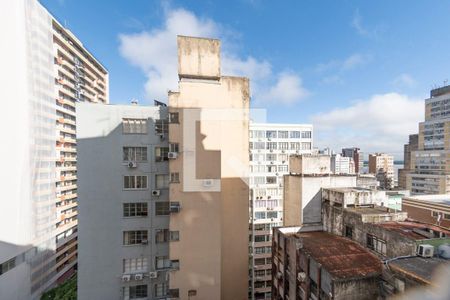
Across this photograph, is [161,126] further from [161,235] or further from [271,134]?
[271,134]

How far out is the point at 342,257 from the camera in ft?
44.2

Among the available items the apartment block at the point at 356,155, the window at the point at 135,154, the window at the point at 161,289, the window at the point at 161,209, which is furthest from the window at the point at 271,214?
the apartment block at the point at 356,155

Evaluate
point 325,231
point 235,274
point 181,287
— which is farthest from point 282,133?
point 181,287

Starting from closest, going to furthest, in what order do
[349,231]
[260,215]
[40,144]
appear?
[349,231], [40,144], [260,215]

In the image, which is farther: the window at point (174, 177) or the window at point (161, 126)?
the window at point (161, 126)

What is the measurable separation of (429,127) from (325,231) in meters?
80.0

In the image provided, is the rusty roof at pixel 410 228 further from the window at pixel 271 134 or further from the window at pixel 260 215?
the window at pixel 271 134

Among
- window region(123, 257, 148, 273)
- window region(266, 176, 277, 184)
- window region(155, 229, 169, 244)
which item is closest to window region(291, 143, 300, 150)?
window region(266, 176, 277, 184)

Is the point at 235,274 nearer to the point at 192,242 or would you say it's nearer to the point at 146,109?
the point at 192,242

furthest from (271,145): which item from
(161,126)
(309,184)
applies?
(161,126)

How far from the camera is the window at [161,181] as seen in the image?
15766mm

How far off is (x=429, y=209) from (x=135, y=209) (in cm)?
3974

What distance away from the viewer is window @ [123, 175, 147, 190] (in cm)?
1535

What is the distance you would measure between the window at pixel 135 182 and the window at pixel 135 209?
126 centimetres
